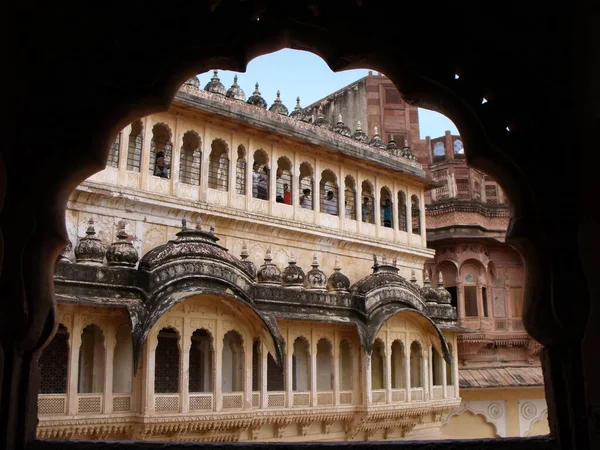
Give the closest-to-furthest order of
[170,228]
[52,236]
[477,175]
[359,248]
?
1. [52,236]
2. [170,228]
3. [359,248]
4. [477,175]

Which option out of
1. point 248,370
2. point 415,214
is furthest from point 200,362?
point 415,214

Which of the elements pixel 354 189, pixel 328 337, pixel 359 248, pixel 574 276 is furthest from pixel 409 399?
pixel 574 276

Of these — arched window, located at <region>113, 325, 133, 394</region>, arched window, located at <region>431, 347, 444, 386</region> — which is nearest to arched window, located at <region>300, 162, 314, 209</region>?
arched window, located at <region>431, 347, 444, 386</region>

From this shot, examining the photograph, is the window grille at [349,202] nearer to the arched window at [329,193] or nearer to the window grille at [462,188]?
the arched window at [329,193]

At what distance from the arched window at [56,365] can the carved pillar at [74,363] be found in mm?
392

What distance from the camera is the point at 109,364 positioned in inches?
514

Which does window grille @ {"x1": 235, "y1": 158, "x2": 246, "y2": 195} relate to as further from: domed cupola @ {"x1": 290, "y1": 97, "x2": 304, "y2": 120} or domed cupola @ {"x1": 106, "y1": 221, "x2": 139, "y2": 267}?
domed cupola @ {"x1": 106, "y1": 221, "x2": 139, "y2": 267}

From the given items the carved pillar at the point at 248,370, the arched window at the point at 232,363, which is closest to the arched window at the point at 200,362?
the arched window at the point at 232,363

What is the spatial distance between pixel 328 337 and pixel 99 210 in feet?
21.7

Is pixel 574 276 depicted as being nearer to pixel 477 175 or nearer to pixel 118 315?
pixel 118 315

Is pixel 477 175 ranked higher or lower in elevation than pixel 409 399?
higher

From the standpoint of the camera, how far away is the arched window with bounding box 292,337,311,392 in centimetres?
1747

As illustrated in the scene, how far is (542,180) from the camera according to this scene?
2824 mm

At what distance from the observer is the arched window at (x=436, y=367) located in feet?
66.1
